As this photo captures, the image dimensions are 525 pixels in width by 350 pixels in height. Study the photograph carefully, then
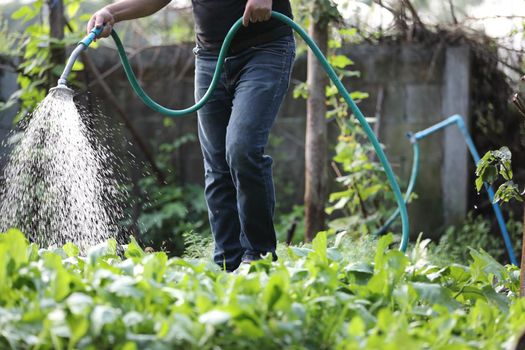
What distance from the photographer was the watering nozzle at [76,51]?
2701mm

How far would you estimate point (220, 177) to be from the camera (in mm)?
2854

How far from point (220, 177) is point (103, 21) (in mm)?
713

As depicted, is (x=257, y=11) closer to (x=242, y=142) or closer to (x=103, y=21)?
(x=242, y=142)

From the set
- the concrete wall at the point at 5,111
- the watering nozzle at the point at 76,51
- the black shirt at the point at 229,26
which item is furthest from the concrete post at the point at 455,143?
the watering nozzle at the point at 76,51

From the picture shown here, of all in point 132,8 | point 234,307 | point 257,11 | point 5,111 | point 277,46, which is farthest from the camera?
point 5,111

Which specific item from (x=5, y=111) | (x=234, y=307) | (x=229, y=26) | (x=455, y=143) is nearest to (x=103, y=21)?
(x=229, y=26)

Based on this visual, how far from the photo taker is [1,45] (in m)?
4.72

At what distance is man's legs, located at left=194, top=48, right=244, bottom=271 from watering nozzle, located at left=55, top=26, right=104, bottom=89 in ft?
1.36

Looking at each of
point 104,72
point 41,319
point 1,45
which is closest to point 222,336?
point 41,319

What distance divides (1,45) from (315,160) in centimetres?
211

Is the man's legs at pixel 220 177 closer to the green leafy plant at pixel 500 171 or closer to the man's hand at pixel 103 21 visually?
the man's hand at pixel 103 21

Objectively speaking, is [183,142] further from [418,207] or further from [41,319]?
[41,319]

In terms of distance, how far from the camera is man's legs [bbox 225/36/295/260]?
102 inches

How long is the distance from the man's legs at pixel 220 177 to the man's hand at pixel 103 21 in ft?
1.24
